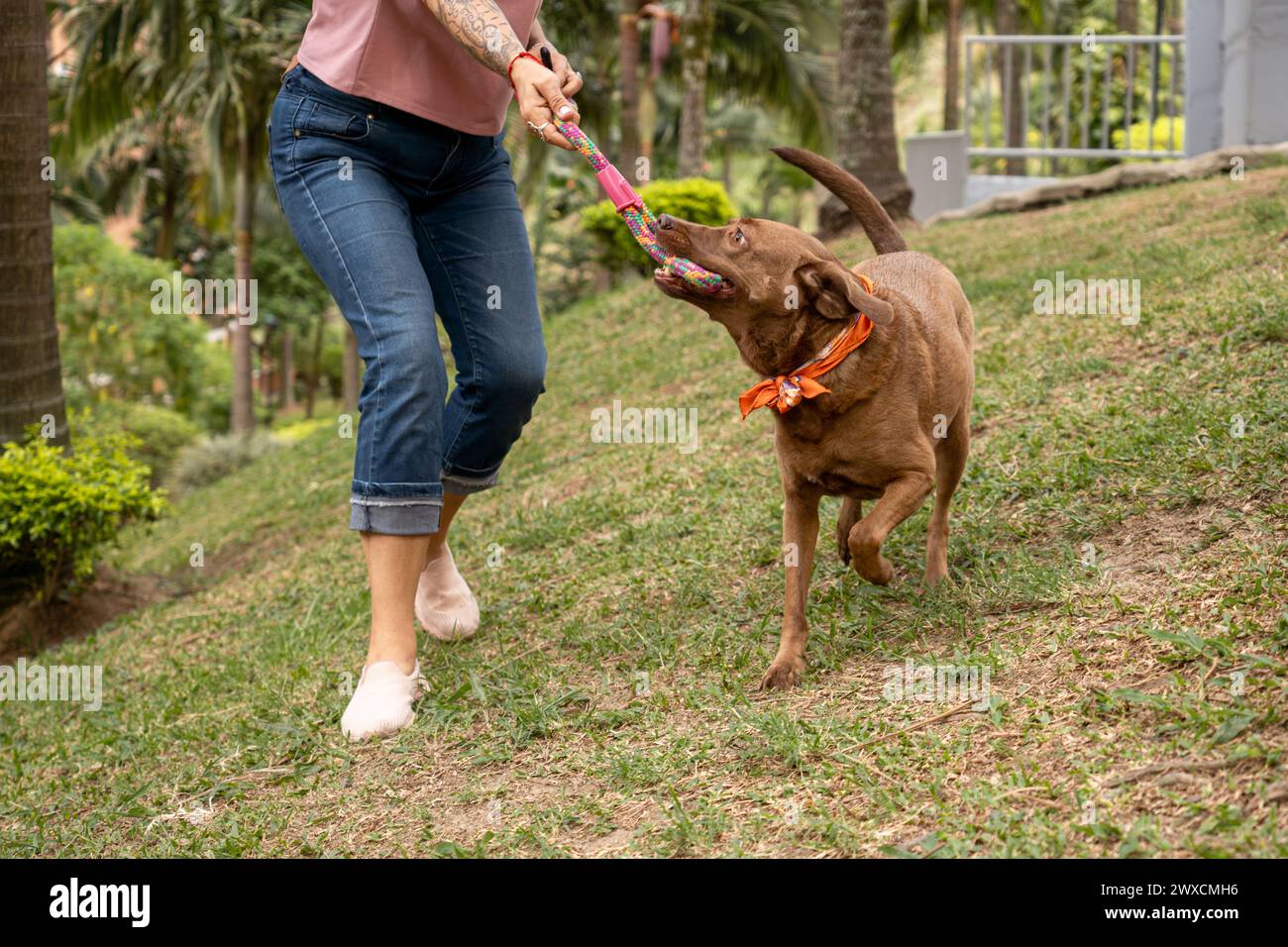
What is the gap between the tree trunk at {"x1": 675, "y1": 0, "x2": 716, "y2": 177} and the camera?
16.2m

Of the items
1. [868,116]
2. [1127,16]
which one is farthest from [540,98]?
[1127,16]

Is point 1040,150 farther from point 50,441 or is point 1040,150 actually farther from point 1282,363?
point 50,441

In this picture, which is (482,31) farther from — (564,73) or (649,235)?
(649,235)

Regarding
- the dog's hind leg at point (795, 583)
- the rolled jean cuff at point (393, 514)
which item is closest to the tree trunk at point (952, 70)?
the dog's hind leg at point (795, 583)

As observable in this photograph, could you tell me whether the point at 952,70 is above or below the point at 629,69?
above

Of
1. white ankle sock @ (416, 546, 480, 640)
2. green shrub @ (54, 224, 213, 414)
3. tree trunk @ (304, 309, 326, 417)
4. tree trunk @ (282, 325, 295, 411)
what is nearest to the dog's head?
white ankle sock @ (416, 546, 480, 640)

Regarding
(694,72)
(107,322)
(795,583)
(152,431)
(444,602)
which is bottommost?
(152,431)

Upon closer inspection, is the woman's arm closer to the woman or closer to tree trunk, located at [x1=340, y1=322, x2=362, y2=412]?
the woman

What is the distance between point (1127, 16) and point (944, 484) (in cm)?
2018

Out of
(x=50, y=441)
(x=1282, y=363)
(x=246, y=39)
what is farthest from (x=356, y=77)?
(x=246, y=39)

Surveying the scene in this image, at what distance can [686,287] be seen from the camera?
3.65 meters

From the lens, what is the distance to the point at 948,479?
14.2 ft

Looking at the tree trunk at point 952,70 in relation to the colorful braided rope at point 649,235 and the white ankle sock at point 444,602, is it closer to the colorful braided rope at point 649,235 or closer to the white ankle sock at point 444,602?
the white ankle sock at point 444,602

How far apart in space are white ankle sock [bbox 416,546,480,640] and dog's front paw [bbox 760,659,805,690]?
4.45 feet
